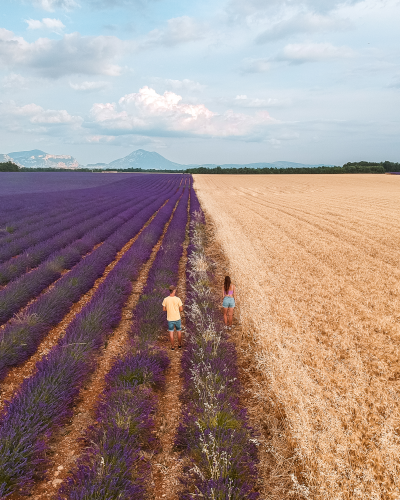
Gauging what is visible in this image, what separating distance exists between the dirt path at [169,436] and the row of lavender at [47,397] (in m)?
1.15

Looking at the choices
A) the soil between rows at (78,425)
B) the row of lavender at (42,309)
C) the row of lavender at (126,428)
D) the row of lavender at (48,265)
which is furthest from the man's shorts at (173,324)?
the row of lavender at (48,265)

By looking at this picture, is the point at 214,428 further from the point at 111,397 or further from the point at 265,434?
the point at 111,397

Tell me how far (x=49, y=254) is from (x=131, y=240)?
4.36 m

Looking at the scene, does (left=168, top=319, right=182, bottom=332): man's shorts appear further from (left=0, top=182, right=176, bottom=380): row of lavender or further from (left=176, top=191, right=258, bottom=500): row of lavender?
(left=0, top=182, right=176, bottom=380): row of lavender

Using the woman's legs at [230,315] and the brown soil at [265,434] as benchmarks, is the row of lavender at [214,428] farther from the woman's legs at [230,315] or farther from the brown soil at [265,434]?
the woman's legs at [230,315]

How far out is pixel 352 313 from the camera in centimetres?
664

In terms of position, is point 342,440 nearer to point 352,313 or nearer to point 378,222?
point 352,313

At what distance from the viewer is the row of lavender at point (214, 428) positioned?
279cm

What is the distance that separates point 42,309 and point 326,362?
544cm

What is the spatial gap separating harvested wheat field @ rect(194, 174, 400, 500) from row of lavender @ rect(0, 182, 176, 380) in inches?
149

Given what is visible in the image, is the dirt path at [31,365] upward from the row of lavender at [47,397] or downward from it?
downward

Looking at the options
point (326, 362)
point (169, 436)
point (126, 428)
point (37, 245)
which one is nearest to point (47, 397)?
point (126, 428)

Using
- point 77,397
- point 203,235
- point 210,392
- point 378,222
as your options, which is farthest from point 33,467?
point 378,222

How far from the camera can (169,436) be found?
3578 mm
